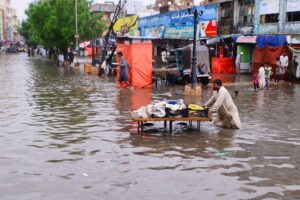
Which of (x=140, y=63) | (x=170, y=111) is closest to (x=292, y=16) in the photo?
(x=140, y=63)

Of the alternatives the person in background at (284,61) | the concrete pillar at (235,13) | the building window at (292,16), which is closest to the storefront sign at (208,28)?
the concrete pillar at (235,13)

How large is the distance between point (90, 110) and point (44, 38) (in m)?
39.9

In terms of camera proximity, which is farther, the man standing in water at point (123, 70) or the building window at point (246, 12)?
the building window at point (246, 12)

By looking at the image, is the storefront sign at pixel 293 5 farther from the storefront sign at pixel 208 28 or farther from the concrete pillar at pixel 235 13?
the storefront sign at pixel 208 28

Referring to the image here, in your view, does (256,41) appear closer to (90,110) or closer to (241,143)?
(90,110)

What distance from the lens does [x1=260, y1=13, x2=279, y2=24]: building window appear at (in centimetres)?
2948

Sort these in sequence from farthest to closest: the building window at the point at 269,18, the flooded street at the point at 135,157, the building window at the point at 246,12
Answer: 1. the building window at the point at 246,12
2. the building window at the point at 269,18
3. the flooded street at the point at 135,157

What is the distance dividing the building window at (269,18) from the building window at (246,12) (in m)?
1.23

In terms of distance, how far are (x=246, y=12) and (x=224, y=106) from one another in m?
23.5

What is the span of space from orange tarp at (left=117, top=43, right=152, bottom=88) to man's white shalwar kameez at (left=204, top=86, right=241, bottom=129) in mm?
11008

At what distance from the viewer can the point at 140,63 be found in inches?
869

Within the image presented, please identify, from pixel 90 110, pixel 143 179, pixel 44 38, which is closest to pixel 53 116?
pixel 90 110

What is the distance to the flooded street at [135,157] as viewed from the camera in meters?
6.56

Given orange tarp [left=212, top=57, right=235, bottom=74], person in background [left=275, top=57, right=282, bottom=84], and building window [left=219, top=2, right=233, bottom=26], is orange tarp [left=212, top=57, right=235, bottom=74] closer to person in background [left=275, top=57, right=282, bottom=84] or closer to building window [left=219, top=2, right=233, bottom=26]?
building window [left=219, top=2, right=233, bottom=26]
